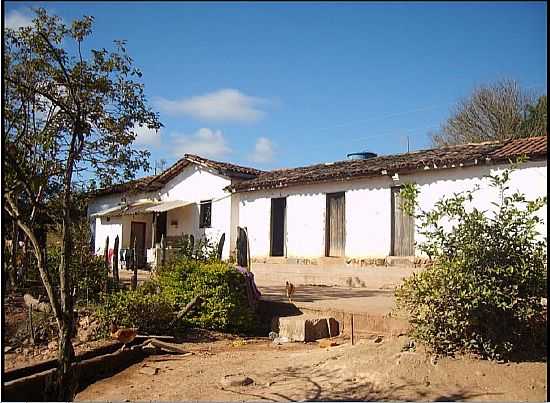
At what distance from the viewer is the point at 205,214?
19.5m

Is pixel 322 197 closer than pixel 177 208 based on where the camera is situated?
Yes

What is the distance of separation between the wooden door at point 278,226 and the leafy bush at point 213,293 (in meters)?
6.85

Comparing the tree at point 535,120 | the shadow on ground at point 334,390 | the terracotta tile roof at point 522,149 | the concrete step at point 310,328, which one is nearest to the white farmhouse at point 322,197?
the terracotta tile roof at point 522,149

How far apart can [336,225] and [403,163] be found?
2894mm

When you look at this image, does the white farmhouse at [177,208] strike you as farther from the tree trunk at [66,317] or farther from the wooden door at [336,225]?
the tree trunk at [66,317]

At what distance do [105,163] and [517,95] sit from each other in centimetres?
1841

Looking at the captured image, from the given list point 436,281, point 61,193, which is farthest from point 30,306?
point 436,281

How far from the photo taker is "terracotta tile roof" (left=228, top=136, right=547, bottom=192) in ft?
38.2

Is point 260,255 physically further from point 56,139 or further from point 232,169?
point 56,139

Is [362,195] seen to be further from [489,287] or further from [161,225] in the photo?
[161,225]

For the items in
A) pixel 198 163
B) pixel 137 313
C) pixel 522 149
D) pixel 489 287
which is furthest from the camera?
pixel 198 163

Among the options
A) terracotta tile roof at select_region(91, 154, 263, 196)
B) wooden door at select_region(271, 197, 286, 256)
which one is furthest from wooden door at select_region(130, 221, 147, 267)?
wooden door at select_region(271, 197, 286, 256)

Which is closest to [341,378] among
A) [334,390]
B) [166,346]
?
[334,390]

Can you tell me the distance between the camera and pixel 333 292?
12555 millimetres
